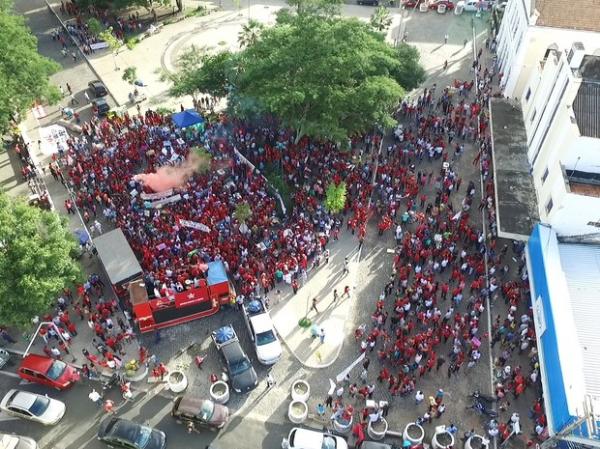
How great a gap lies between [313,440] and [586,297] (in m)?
14.3

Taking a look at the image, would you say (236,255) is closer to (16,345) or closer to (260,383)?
(260,383)

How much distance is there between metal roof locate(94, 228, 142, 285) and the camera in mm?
26953

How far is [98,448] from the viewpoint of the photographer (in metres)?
22.6

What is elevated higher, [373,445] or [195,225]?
[195,225]

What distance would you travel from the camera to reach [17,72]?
3334 centimetres

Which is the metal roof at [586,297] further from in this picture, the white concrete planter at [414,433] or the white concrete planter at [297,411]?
the white concrete planter at [297,411]

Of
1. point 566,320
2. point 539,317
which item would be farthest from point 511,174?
point 566,320

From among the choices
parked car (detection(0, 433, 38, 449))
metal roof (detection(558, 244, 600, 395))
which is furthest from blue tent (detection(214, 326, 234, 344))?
metal roof (detection(558, 244, 600, 395))

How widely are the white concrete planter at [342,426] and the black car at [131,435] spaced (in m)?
7.26

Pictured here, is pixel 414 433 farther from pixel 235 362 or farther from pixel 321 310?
pixel 235 362

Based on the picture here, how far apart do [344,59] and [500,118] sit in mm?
12007

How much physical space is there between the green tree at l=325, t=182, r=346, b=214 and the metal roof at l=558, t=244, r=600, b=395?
11.7m

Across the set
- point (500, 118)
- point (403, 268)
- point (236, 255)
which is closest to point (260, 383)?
point (236, 255)

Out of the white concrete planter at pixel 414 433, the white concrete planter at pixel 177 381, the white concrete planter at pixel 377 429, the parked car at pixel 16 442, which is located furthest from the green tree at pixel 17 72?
the white concrete planter at pixel 414 433
